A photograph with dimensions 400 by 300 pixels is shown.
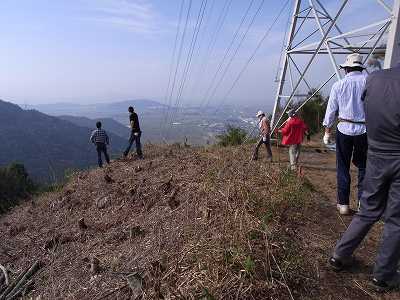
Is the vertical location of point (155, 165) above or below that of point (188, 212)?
below

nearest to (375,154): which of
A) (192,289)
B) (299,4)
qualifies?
(192,289)

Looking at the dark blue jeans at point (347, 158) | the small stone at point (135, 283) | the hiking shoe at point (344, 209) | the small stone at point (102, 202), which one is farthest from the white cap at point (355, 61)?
the small stone at point (102, 202)

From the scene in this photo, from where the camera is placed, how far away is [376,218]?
320 cm

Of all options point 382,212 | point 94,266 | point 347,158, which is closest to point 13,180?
point 94,266

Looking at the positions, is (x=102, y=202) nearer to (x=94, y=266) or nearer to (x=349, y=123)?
(x=94, y=266)

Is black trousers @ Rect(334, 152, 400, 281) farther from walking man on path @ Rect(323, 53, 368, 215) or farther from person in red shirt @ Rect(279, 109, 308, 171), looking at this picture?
person in red shirt @ Rect(279, 109, 308, 171)

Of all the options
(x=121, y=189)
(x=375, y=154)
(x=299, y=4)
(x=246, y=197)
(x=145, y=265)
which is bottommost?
(x=121, y=189)

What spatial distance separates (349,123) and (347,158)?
1.36 ft

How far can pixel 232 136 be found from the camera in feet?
45.2

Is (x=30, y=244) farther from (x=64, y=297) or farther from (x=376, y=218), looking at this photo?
(x=376, y=218)

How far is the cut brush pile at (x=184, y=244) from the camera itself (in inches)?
119

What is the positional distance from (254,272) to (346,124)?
8.17 ft

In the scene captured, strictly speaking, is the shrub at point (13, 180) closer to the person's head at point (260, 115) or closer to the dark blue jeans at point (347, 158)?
the person's head at point (260, 115)

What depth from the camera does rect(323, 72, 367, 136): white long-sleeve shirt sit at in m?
4.72
